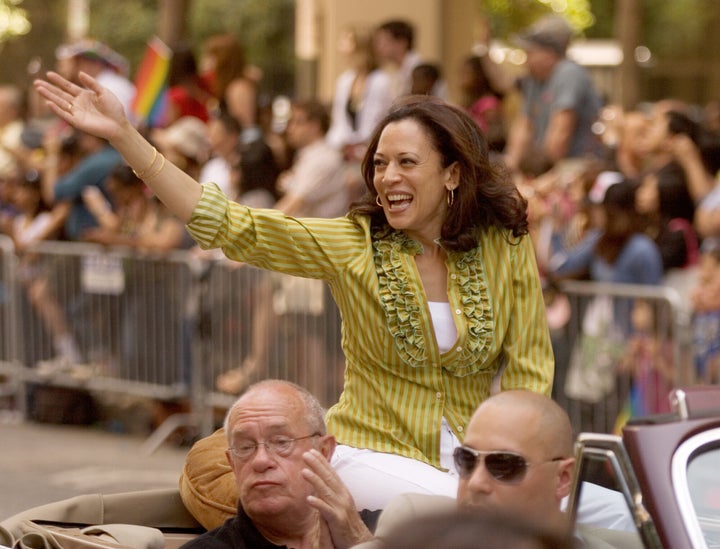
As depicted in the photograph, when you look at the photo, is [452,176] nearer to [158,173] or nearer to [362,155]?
[158,173]

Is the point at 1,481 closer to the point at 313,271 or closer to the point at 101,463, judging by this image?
the point at 101,463

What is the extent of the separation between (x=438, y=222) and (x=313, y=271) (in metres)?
0.40

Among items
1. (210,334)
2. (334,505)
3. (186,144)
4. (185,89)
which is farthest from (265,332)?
(334,505)

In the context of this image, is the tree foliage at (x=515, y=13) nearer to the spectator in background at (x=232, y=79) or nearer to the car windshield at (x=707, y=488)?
the spectator in background at (x=232, y=79)

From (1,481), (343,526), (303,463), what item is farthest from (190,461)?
(1,481)

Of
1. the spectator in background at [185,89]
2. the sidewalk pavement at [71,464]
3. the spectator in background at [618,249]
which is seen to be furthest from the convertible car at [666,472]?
the spectator in background at [185,89]

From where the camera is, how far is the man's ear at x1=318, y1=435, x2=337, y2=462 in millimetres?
4254

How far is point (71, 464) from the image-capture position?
9.99m

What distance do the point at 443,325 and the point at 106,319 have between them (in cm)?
681

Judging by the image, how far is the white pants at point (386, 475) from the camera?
4203mm

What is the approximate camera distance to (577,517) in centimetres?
340

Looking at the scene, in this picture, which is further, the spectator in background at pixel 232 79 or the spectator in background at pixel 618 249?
the spectator in background at pixel 232 79

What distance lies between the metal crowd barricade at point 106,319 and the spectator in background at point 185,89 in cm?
162

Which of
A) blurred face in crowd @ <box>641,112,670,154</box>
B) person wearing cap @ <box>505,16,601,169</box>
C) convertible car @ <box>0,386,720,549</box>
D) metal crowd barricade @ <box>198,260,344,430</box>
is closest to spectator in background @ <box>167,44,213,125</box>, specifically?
metal crowd barricade @ <box>198,260,344,430</box>
